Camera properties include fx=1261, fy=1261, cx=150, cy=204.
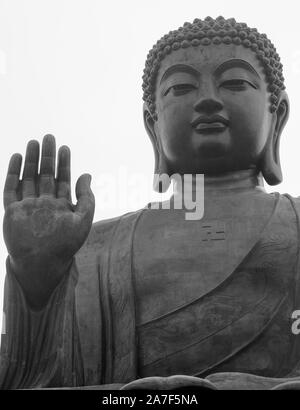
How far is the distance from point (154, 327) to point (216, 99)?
1.77m

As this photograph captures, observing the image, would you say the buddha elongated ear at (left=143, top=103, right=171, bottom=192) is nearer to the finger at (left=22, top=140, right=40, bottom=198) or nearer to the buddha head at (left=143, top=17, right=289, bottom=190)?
the buddha head at (left=143, top=17, right=289, bottom=190)

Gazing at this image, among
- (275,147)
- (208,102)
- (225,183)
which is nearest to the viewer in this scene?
(208,102)

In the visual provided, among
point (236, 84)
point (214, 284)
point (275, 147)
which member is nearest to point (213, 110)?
point (236, 84)

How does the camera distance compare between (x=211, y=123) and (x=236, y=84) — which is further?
(x=236, y=84)

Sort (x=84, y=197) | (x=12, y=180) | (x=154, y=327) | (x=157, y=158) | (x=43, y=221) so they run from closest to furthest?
1. (x=43, y=221)
2. (x=84, y=197)
3. (x=12, y=180)
4. (x=154, y=327)
5. (x=157, y=158)

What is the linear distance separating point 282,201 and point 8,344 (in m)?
2.43

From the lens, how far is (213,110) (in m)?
9.32

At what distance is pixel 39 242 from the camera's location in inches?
311

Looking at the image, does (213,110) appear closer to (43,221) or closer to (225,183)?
(225,183)

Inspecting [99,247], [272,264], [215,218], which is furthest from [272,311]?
[99,247]

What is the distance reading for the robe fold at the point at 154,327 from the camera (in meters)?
8.09

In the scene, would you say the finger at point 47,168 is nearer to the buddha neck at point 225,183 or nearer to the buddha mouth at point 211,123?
the buddha mouth at point 211,123
